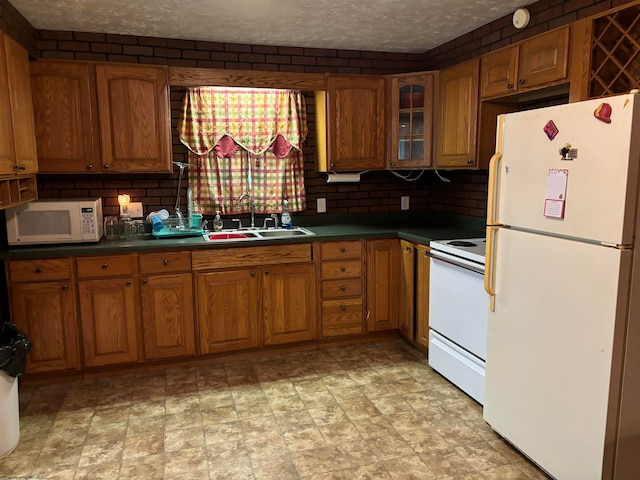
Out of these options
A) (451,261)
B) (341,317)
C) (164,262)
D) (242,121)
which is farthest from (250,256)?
(451,261)

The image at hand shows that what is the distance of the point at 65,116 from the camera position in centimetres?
332

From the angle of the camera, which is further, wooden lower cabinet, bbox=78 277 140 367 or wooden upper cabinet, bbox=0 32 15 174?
wooden lower cabinet, bbox=78 277 140 367

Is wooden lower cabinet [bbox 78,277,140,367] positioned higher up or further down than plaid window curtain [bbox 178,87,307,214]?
further down

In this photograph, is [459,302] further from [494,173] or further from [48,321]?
[48,321]

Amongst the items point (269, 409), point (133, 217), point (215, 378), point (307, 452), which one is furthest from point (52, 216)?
point (307, 452)

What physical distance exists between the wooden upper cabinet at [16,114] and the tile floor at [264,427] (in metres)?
1.43

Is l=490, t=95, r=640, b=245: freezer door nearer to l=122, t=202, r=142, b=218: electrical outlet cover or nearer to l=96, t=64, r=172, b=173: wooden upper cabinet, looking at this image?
l=96, t=64, r=172, b=173: wooden upper cabinet

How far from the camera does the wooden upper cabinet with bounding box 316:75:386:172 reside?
3852 millimetres

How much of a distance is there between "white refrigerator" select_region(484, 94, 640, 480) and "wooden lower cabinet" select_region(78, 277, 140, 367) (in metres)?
2.28

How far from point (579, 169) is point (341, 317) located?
2.24 meters

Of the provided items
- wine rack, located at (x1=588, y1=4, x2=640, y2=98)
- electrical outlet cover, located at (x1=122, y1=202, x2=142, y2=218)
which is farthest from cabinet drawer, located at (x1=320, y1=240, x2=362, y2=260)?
wine rack, located at (x1=588, y1=4, x2=640, y2=98)

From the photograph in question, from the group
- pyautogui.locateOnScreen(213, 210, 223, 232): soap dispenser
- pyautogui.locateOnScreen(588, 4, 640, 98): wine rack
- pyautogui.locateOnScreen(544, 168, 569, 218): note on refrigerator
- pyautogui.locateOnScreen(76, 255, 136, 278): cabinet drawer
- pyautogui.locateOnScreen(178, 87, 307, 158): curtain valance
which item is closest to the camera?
pyautogui.locateOnScreen(544, 168, 569, 218): note on refrigerator

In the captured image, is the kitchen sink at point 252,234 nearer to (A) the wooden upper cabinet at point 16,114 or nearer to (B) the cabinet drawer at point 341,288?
(B) the cabinet drawer at point 341,288

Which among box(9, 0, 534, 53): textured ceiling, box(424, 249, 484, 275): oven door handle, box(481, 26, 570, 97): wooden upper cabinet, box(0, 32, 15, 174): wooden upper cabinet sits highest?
box(9, 0, 534, 53): textured ceiling
